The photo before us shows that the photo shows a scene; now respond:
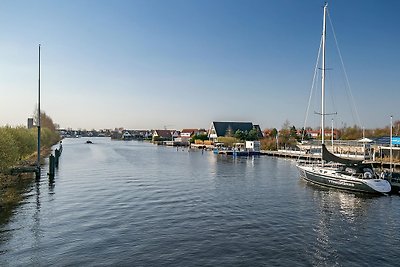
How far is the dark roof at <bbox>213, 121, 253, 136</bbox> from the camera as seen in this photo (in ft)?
505

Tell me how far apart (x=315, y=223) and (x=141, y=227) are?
12.0m

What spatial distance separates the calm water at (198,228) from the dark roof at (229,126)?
116 metres

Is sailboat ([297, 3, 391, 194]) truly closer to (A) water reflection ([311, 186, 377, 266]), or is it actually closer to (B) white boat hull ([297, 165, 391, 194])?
(B) white boat hull ([297, 165, 391, 194])

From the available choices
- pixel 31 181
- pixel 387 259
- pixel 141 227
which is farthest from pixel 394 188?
pixel 31 181

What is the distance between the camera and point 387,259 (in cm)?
1733

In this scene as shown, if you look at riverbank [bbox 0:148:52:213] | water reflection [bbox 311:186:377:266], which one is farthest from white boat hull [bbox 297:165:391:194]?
riverbank [bbox 0:148:52:213]

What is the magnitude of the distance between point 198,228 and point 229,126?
439 feet

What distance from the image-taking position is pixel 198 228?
22.1m

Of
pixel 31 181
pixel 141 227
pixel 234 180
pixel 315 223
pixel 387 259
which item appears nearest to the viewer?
pixel 387 259

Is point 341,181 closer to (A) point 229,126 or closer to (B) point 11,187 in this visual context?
(B) point 11,187

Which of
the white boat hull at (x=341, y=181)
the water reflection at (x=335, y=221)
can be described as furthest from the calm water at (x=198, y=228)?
the white boat hull at (x=341, y=181)

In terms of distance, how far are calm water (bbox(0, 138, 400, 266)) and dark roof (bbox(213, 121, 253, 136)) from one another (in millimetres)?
116354

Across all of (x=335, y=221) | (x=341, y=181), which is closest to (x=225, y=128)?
(x=341, y=181)

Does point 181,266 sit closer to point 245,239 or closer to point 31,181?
point 245,239
